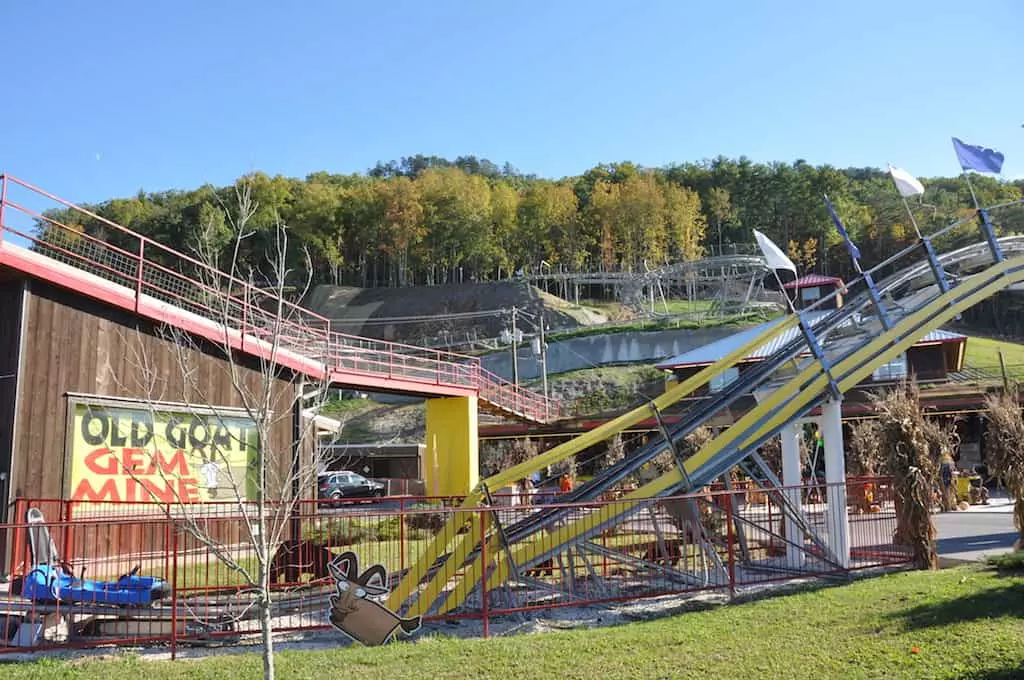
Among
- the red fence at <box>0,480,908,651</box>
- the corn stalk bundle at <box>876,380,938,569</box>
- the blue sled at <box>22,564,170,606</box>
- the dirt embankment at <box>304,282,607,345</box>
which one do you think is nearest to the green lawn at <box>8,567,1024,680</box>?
the red fence at <box>0,480,908,651</box>

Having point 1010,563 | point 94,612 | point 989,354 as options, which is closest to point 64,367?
point 94,612

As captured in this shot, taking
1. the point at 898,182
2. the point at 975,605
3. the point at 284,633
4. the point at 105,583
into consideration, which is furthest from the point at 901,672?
the point at 898,182


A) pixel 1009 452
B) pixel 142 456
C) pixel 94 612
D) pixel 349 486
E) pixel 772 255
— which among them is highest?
pixel 772 255

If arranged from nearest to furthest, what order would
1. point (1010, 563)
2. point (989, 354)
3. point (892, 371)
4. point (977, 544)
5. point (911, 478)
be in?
point (1010, 563), point (911, 478), point (977, 544), point (892, 371), point (989, 354)

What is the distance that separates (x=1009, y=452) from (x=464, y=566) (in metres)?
9.58

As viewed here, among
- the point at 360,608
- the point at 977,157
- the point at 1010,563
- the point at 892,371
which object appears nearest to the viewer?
the point at 360,608

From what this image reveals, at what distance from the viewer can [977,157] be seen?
13281 mm

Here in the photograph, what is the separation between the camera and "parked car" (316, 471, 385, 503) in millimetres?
36031

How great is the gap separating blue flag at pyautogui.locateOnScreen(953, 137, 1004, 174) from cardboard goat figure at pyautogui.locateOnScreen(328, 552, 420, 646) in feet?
38.0

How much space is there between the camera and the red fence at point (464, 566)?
908cm

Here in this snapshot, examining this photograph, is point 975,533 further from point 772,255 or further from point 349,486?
point 349,486

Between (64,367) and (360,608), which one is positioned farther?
(64,367)

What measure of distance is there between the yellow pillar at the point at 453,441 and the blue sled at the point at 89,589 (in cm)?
1774

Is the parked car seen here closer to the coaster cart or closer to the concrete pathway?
the concrete pathway
